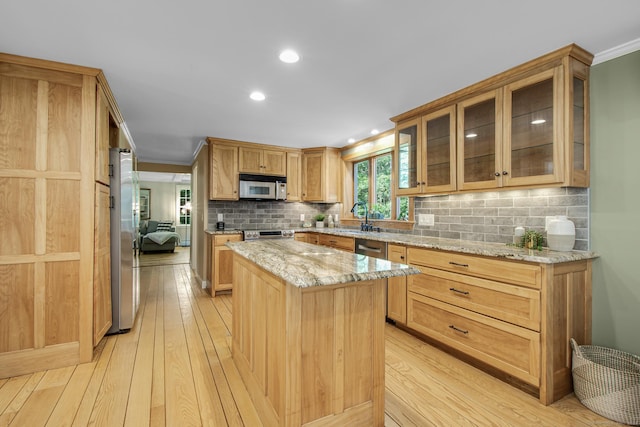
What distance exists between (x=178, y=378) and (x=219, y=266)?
2201 millimetres

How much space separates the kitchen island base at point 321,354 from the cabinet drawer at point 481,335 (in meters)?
1.07

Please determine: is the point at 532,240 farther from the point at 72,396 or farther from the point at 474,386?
the point at 72,396

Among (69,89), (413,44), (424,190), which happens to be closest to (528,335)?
(424,190)

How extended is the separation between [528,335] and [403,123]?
2.39m

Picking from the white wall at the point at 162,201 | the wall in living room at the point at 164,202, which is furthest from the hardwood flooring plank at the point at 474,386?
the white wall at the point at 162,201

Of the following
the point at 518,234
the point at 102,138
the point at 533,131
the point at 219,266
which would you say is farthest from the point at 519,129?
the point at 219,266

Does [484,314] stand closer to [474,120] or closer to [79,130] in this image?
[474,120]

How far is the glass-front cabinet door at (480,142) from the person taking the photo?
2.54m

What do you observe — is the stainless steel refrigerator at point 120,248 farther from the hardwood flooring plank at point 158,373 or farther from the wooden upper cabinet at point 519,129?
the wooden upper cabinet at point 519,129

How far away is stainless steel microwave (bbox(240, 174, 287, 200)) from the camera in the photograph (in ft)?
15.8

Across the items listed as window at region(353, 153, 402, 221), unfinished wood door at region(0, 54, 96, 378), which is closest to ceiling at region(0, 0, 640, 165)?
unfinished wood door at region(0, 54, 96, 378)

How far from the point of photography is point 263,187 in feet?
16.2

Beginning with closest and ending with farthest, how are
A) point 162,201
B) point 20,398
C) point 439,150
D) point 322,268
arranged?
point 322,268, point 20,398, point 439,150, point 162,201

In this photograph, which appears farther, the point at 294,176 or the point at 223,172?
the point at 294,176
